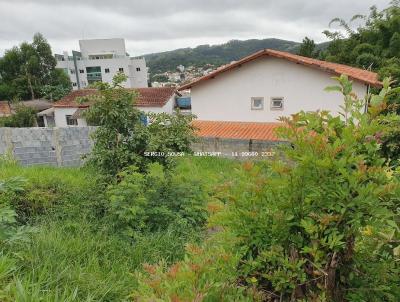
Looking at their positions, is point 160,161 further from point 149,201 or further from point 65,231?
point 65,231

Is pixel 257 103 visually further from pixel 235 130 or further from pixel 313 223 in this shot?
pixel 313 223

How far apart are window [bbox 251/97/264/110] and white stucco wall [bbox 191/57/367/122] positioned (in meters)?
0.14

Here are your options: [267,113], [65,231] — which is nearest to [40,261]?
[65,231]

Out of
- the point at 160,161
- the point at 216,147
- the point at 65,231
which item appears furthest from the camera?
the point at 216,147

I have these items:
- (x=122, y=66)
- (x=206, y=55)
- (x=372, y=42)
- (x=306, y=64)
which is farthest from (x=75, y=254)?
(x=206, y=55)

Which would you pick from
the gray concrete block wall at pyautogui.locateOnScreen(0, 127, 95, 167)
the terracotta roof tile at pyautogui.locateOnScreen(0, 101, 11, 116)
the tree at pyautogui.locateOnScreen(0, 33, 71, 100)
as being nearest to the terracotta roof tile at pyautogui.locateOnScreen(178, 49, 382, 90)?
the gray concrete block wall at pyautogui.locateOnScreen(0, 127, 95, 167)

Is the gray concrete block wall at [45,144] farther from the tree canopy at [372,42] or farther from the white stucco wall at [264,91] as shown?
the tree canopy at [372,42]

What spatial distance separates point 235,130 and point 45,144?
7.25m

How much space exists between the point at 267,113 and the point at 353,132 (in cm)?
1289

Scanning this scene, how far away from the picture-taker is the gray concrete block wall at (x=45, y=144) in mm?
7692

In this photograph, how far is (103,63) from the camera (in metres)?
45.9

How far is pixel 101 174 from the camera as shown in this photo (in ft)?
15.8

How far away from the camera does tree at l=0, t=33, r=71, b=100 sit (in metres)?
34.8

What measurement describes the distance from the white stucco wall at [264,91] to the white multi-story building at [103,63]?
3185 cm
